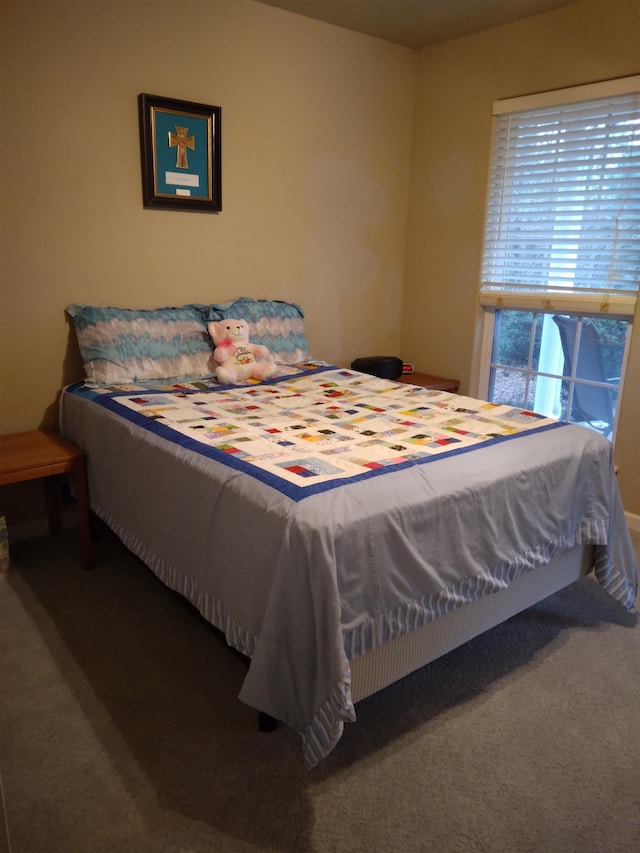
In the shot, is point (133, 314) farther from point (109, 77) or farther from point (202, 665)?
point (202, 665)

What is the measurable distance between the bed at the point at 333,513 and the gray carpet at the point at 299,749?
0.52ft

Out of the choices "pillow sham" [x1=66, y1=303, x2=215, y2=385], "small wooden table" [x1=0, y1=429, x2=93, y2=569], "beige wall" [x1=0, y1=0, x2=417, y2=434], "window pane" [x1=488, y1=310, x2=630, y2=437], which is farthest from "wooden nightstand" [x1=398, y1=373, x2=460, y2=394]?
"small wooden table" [x1=0, y1=429, x2=93, y2=569]

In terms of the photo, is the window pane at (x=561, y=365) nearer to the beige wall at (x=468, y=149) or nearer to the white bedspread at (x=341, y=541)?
the beige wall at (x=468, y=149)

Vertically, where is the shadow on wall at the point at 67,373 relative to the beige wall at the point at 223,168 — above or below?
below

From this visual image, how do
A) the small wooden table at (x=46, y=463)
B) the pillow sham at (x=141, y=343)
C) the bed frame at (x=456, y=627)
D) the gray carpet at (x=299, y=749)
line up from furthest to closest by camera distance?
the pillow sham at (x=141, y=343) → the small wooden table at (x=46, y=463) → the bed frame at (x=456, y=627) → the gray carpet at (x=299, y=749)

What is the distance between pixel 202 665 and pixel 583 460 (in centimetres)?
146

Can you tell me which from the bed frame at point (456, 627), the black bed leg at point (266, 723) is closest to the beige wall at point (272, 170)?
the bed frame at point (456, 627)

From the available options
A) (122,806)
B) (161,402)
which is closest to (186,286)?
(161,402)

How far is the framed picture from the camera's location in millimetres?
2873

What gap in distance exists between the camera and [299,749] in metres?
1.66

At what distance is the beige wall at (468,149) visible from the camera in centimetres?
293

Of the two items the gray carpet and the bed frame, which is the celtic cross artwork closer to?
the gray carpet

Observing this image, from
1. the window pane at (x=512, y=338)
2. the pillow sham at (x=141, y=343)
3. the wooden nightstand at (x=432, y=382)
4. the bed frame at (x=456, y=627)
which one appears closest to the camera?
the bed frame at (x=456, y=627)

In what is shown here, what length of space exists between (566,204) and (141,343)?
223cm
